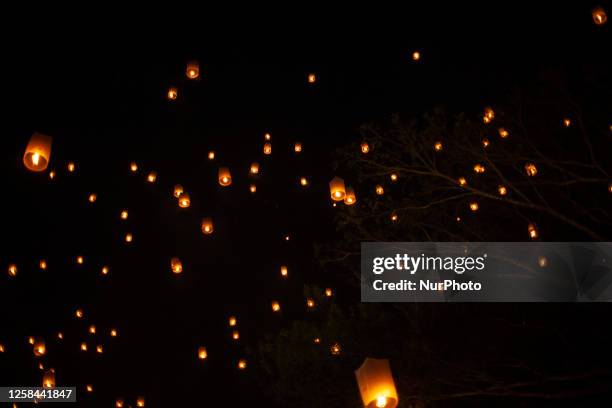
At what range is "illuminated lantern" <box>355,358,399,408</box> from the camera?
97.7 inches

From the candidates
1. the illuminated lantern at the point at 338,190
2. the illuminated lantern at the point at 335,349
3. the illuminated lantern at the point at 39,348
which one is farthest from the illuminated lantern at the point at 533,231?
the illuminated lantern at the point at 39,348

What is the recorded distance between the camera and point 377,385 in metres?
2.49

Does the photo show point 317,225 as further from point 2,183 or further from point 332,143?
point 2,183

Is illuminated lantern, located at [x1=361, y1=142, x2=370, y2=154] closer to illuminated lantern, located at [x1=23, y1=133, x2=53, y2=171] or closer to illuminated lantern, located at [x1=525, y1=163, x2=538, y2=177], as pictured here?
illuminated lantern, located at [x1=525, y1=163, x2=538, y2=177]

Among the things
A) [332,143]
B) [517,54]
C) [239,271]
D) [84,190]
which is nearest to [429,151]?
[517,54]

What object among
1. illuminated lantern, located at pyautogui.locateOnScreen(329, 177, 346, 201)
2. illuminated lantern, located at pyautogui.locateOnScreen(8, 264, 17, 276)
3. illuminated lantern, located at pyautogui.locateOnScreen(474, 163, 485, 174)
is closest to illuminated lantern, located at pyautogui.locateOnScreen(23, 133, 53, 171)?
illuminated lantern, located at pyautogui.locateOnScreen(329, 177, 346, 201)

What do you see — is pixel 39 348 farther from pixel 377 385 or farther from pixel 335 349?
pixel 377 385

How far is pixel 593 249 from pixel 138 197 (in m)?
6.63

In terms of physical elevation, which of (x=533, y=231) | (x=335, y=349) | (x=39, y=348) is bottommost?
(x=335, y=349)

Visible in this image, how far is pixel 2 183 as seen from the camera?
300 inches

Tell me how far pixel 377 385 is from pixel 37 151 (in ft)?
8.26

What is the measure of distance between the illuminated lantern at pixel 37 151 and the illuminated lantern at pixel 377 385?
2.36m

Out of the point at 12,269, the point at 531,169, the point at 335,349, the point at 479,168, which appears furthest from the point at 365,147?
the point at 12,269

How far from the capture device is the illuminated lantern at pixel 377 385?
2.48m
